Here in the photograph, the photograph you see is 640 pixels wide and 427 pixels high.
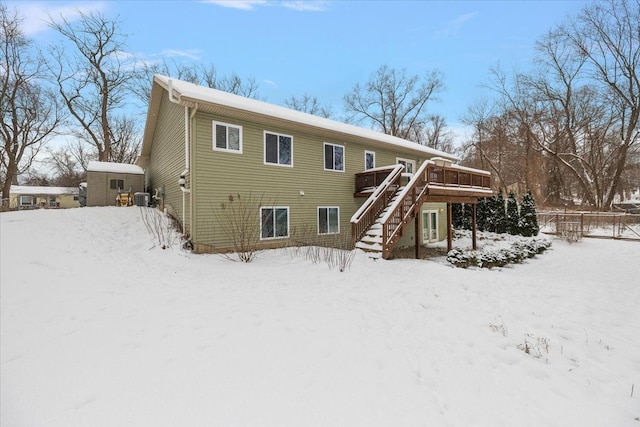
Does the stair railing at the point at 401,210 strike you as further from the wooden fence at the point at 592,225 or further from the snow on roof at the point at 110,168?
the snow on roof at the point at 110,168

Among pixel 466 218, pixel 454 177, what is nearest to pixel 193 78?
pixel 454 177

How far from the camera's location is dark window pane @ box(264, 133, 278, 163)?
10.4 metres

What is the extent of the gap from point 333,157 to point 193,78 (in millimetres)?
21565

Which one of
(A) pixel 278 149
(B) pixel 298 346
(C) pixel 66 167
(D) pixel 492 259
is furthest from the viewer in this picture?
(C) pixel 66 167

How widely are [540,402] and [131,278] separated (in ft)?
24.1

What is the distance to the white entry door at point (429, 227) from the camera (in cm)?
1611

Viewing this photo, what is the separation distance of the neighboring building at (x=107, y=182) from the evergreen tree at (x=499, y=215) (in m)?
22.1

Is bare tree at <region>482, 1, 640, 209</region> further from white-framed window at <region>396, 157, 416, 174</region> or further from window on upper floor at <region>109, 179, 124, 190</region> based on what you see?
window on upper floor at <region>109, 179, 124, 190</region>

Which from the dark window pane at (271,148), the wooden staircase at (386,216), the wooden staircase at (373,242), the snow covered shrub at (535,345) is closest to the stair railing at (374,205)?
the wooden staircase at (386,216)

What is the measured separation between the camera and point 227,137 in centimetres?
953

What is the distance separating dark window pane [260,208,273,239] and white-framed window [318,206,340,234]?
2.39m

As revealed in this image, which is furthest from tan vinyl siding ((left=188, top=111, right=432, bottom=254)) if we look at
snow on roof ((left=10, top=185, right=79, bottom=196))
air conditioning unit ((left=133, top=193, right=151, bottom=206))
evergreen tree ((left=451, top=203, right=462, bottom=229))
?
snow on roof ((left=10, top=185, right=79, bottom=196))

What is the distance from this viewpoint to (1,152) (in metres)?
23.3

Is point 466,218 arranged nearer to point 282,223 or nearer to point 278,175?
point 282,223
